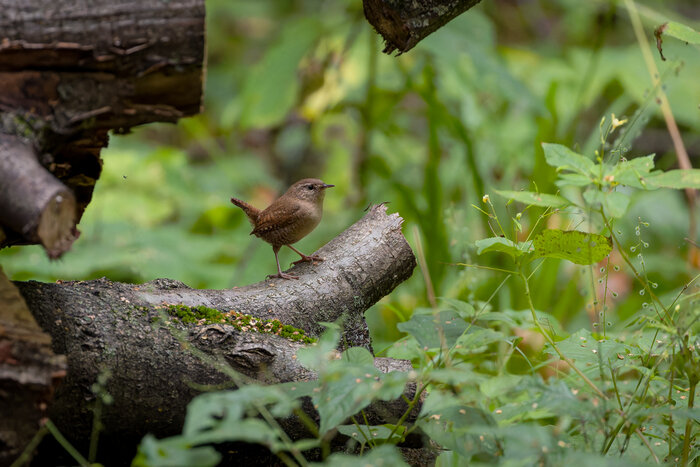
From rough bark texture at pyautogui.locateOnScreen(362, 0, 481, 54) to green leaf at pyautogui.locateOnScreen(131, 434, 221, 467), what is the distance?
1.25m

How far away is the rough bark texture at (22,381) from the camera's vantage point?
150 centimetres

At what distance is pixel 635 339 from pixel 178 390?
1269mm

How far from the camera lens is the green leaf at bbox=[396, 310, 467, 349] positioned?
160 cm

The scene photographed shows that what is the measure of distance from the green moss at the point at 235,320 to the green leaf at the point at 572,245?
0.78 meters

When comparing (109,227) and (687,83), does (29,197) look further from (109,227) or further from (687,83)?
(687,83)

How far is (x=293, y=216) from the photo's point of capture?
315 cm

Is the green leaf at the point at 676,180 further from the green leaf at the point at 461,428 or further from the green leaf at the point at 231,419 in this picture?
the green leaf at the point at 231,419

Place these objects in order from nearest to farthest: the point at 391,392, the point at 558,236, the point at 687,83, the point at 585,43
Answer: the point at 391,392 → the point at 558,236 → the point at 687,83 → the point at 585,43

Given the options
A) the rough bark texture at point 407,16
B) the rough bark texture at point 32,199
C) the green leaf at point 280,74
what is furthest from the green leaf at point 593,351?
the green leaf at point 280,74

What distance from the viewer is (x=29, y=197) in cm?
149

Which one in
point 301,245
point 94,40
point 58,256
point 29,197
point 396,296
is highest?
point 94,40

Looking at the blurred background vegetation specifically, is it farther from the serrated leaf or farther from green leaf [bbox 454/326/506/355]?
the serrated leaf

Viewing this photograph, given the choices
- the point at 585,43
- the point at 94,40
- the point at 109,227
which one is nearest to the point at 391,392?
the point at 94,40

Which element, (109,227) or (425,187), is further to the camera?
(109,227)
